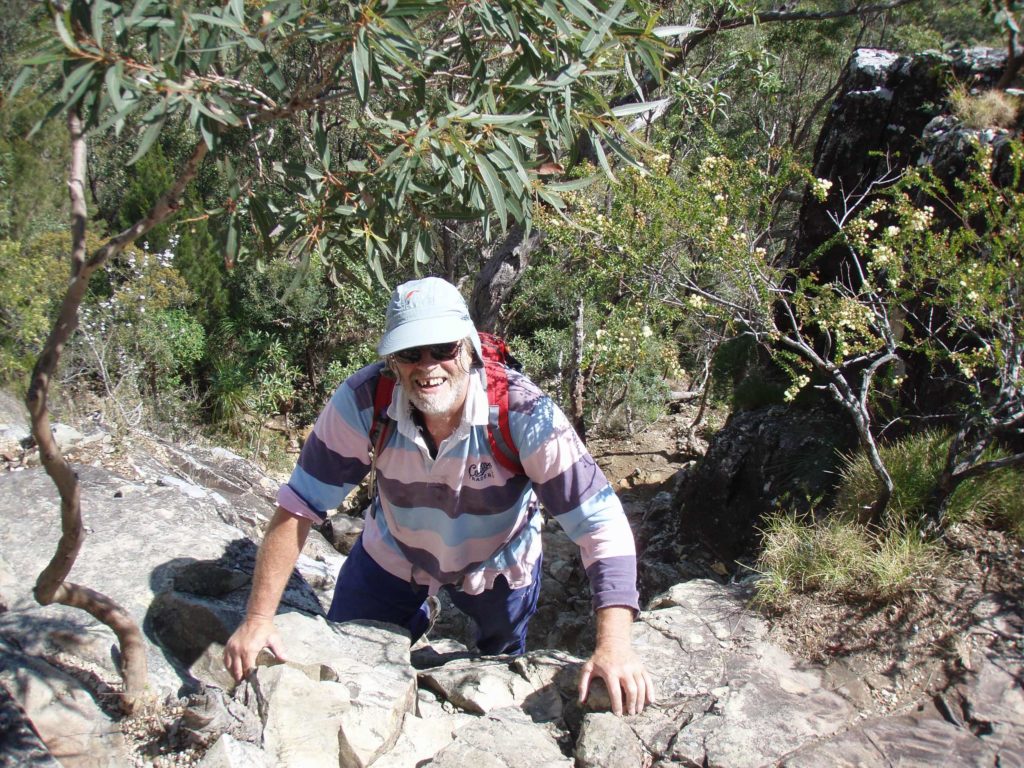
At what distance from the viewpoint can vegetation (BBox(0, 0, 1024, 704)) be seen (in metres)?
2.06

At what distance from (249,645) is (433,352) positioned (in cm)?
106

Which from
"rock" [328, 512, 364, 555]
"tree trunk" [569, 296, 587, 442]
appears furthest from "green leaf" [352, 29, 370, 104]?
"tree trunk" [569, 296, 587, 442]

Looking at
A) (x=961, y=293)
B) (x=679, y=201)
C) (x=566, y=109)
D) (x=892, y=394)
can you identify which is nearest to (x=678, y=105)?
(x=679, y=201)

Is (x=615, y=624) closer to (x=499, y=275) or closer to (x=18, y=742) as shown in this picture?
(x=18, y=742)

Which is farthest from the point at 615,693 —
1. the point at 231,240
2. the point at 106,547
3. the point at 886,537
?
the point at 106,547

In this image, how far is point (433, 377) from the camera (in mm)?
2482

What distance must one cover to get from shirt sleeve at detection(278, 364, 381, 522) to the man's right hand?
1.17 ft

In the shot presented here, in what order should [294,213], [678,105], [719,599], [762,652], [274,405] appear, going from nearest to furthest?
[294,213] → [762,652] → [719,599] → [678,105] → [274,405]

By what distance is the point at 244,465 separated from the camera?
720cm

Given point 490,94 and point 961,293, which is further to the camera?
point 961,293

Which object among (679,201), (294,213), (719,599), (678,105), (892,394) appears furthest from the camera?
(678,105)

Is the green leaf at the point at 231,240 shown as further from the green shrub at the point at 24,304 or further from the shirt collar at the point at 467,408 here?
the green shrub at the point at 24,304

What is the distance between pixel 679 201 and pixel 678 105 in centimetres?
264

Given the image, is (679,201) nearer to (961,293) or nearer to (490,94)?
(961,293)
